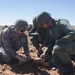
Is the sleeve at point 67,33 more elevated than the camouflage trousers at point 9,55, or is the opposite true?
the sleeve at point 67,33

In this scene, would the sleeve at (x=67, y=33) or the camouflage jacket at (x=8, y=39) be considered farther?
the camouflage jacket at (x=8, y=39)

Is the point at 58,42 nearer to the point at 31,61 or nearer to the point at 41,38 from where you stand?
the point at 31,61

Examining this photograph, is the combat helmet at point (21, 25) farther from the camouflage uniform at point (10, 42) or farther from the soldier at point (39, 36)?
the soldier at point (39, 36)

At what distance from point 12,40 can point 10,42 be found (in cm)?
27

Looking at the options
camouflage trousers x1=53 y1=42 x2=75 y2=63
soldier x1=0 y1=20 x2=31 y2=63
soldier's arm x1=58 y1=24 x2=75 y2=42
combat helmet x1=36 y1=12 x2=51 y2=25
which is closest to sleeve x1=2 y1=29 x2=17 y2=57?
soldier x1=0 y1=20 x2=31 y2=63

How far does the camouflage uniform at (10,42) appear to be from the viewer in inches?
269

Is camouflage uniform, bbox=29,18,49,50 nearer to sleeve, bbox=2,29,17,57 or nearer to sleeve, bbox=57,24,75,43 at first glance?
sleeve, bbox=2,29,17,57

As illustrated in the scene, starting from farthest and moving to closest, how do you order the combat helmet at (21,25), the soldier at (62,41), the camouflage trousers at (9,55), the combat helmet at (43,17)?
the camouflage trousers at (9,55) < the combat helmet at (21,25) < the combat helmet at (43,17) < the soldier at (62,41)

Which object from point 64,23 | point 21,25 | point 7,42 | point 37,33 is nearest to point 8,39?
point 7,42

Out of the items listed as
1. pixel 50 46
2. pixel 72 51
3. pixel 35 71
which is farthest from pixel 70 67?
pixel 50 46

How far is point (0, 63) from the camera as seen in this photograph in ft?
23.7

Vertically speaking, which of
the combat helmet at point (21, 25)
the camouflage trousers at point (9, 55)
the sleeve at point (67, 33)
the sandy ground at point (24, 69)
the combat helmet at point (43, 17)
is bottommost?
the sandy ground at point (24, 69)

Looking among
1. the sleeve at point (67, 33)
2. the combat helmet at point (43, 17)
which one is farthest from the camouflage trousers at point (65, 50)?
the combat helmet at point (43, 17)

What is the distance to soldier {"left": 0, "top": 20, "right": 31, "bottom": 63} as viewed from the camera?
6746mm
